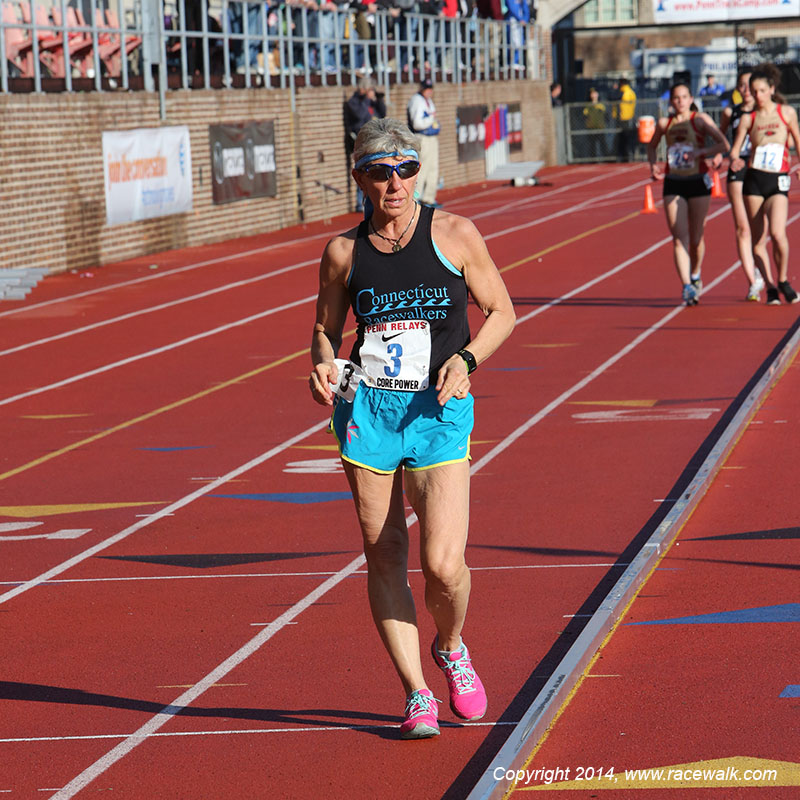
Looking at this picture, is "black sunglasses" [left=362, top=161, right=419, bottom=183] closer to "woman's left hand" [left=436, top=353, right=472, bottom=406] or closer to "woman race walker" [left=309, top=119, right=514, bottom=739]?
"woman race walker" [left=309, top=119, right=514, bottom=739]

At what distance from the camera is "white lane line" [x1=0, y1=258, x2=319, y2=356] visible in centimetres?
1691

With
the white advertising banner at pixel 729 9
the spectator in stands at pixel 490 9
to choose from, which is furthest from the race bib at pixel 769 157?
the white advertising banner at pixel 729 9

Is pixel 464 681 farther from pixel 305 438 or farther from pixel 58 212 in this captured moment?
pixel 58 212

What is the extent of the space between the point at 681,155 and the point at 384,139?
11.2 meters

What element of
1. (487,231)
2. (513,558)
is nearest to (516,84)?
(487,231)

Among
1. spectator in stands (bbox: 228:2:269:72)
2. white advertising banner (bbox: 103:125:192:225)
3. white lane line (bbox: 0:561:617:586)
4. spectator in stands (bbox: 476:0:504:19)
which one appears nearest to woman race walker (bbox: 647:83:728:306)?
white lane line (bbox: 0:561:617:586)

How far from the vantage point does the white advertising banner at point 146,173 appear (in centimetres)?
2533

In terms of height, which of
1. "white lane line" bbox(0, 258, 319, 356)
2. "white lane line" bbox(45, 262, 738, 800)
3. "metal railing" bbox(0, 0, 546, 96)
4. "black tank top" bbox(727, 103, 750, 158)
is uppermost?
"metal railing" bbox(0, 0, 546, 96)

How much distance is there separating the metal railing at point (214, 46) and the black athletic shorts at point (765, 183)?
10.9 meters

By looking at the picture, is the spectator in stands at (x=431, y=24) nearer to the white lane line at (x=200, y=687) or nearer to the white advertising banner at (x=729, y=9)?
the white advertising banner at (x=729, y=9)

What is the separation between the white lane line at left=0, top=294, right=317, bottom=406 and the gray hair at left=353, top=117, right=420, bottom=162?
8710 mm

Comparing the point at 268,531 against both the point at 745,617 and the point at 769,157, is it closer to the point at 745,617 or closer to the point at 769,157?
the point at 745,617

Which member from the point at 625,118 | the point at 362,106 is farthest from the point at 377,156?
the point at 625,118

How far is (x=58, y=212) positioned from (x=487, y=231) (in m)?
8.24
